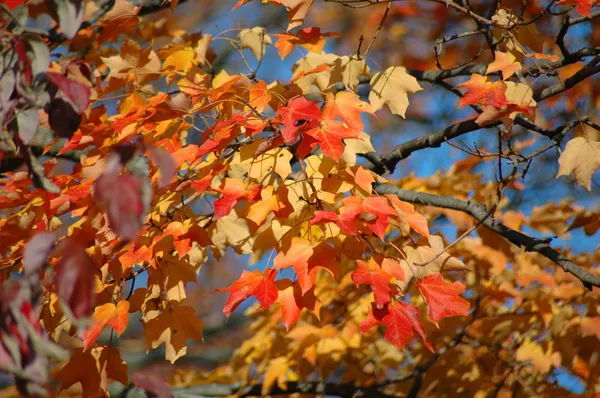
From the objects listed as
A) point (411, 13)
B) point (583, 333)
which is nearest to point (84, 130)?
point (583, 333)

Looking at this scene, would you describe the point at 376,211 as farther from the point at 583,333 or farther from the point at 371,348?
the point at 371,348

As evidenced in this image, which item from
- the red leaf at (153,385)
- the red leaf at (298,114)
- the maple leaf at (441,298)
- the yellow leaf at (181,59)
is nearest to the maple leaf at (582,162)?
the maple leaf at (441,298)

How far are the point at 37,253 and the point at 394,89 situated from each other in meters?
1.33

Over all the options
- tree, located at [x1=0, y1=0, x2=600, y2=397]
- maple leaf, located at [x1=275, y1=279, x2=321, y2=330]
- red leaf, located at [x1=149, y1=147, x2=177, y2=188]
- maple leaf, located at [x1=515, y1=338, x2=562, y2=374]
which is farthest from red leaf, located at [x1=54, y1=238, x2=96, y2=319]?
maple leaf, located at [x1=515, y1=338, x2=562, y2=374]

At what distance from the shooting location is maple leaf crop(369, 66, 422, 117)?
78.0 inches

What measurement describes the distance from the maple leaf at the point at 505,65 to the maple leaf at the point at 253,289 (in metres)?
0.87

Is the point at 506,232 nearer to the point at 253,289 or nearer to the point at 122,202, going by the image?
the point at 253,289

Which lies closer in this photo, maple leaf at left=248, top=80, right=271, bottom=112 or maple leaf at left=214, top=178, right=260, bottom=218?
maple leaf at left=214, top=178, right=260, bottom=218

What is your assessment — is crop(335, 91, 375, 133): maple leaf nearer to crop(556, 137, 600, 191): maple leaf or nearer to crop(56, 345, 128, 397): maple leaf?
crop(556, 137, 600, 191): maple leaf

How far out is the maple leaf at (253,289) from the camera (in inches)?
63.0

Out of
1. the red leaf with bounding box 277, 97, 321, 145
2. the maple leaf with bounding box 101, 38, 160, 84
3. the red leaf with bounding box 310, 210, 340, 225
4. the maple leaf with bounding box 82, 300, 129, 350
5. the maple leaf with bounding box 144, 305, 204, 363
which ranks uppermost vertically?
the red leaf with bounding box 277, 97, 321, 145

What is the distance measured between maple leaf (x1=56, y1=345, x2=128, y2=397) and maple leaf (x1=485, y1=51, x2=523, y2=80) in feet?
4.30

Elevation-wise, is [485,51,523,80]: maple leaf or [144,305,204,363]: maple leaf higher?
[485,51,523,80]: maple leaf

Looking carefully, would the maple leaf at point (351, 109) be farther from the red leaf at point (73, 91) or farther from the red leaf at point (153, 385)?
the red leaf at point (153, 385)
